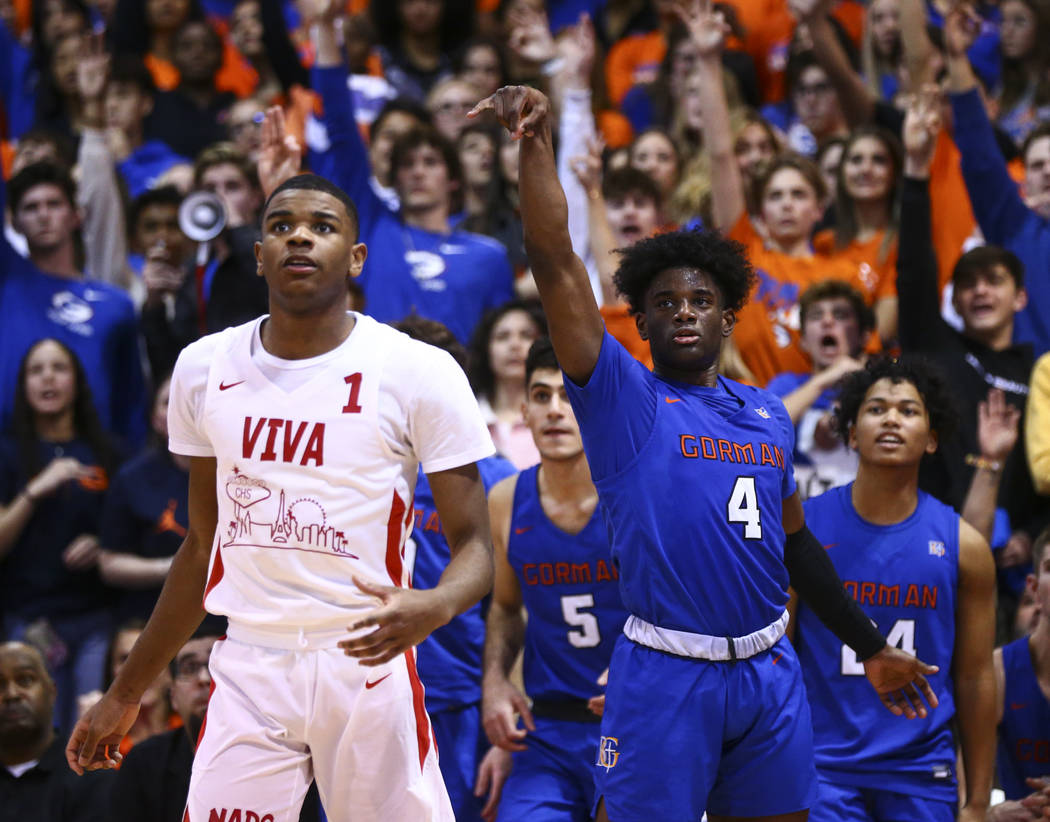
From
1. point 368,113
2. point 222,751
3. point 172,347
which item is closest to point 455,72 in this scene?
point 368,113

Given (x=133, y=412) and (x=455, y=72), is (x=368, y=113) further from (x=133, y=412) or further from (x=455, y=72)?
(x=133, y=412)

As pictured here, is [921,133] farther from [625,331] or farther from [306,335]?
[306,335]

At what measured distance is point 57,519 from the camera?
24.3ft

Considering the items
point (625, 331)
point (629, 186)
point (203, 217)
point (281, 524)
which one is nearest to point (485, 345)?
point (625, 331)

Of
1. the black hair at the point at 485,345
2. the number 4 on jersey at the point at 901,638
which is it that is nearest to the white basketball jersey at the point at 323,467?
the number 4 on jersey at the point at 901,638

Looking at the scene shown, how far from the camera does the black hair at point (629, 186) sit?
7445 mm

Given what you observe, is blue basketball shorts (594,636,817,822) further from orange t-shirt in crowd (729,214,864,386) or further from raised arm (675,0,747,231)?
raised arm (675,0,747,231)

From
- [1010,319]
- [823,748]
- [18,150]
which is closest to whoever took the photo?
[823,748]

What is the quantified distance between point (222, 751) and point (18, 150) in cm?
671

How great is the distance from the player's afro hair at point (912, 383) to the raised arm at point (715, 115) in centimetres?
187

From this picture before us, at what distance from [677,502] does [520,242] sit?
4.44 metres

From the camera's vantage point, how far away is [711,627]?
3.97 meters

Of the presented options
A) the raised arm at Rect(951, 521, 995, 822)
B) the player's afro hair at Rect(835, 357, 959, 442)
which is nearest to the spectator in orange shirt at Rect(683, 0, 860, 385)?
the player's afro hair at Rect(835, 357, 959, 442)

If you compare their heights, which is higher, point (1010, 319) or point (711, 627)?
point (1010, 319)
